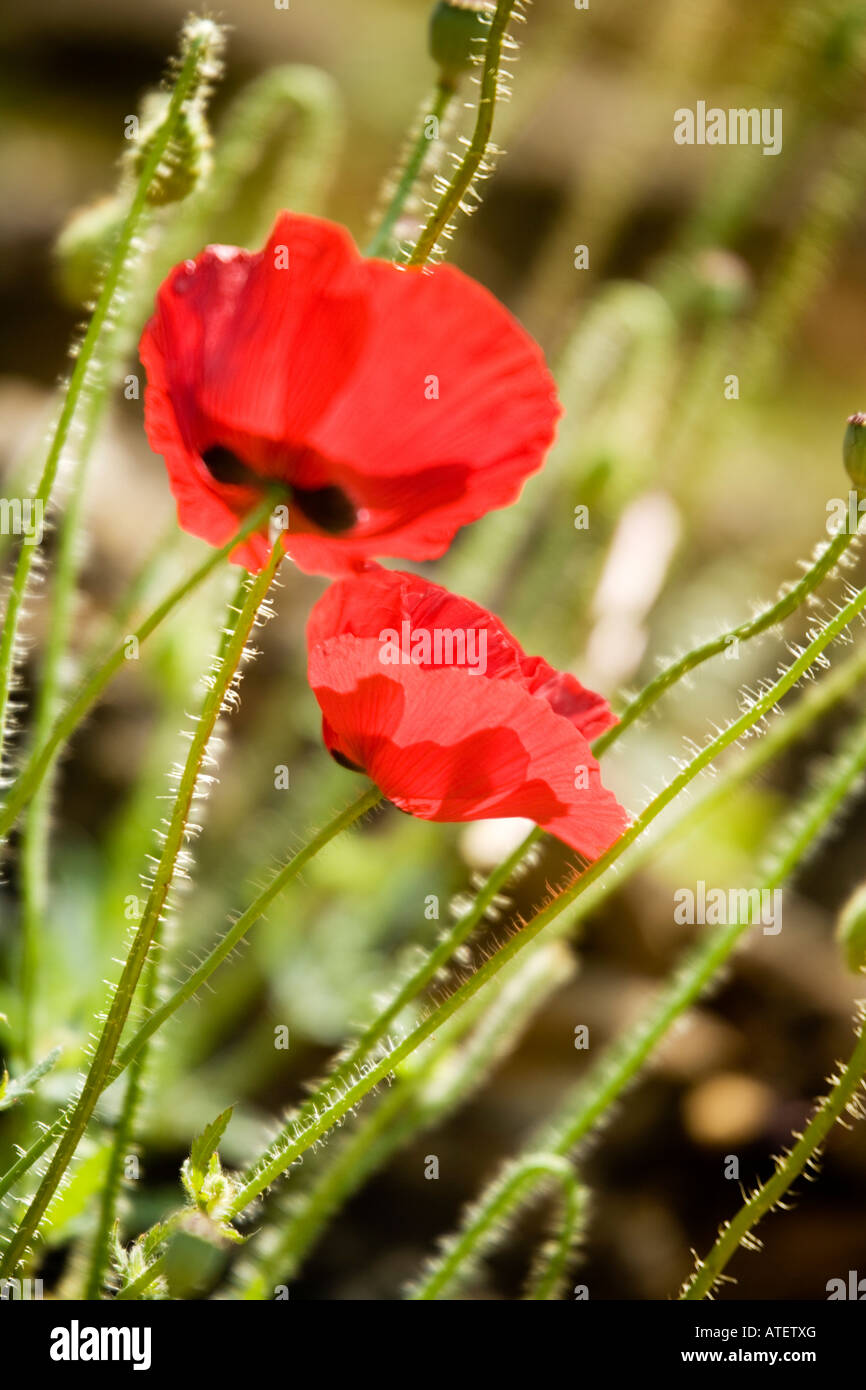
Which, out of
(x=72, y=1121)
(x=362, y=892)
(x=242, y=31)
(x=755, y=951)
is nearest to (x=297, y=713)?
(x=362, y=892)

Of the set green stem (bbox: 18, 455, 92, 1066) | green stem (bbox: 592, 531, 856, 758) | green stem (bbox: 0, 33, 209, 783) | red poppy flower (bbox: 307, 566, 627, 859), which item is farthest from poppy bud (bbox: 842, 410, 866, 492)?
green stem (bbox: 18, 455, 92, 1066)

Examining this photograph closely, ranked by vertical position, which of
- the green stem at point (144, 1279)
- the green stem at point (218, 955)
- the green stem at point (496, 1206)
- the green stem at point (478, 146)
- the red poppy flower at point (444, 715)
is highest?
the green stem at point (478, 146)

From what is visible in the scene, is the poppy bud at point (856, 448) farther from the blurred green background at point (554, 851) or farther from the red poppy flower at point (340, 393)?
the blurred green background at point (554, 851)

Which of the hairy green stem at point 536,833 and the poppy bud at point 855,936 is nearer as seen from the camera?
the hairy green stem at point 536,833

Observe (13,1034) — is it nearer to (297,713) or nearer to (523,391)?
(523,391)

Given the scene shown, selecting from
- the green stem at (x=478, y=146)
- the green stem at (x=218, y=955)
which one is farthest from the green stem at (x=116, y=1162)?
the green stem at (x=478, y=146)

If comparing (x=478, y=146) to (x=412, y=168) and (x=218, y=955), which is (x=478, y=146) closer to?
(x=412, y=168)
